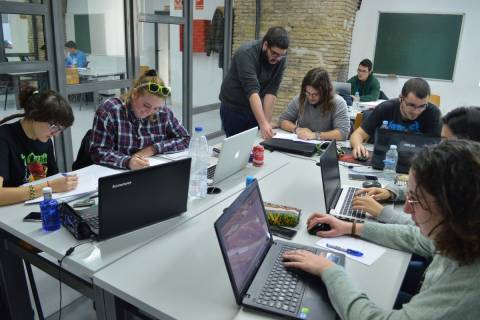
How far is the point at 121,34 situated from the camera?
3.86 m

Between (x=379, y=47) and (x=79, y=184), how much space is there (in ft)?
18.4

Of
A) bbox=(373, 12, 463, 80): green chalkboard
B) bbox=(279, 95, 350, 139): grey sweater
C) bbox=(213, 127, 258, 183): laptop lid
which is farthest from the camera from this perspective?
bbox=(373, 12, 463, 80): green chalkboard

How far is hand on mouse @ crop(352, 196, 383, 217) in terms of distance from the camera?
5.22ft

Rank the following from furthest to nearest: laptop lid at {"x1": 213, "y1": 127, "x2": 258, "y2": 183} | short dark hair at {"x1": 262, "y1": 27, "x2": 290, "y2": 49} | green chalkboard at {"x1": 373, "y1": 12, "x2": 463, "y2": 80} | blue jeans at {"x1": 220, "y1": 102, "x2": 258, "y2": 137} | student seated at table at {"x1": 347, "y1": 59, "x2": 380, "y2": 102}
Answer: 1. green chalkboard at {"x1": 373, "y1": 12, "x2": 463, "y2": 80}
2. student seated at table at {"x1": 347, "y1": 59, "x2": 380, "y2": 102}
3. blue jeans at {"x1": 220, "y1": 102, "x2": 258, "y2": 137}
4. short dark hair at {"x1": 262, "y1": 27, "x2": 290, "y2": 49}
5. laptop lid at {"x1": 213, "y1": 127, "x2": 258, "y2": 183}

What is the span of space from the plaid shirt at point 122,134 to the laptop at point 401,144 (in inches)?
48.7

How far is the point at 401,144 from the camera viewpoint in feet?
7.34

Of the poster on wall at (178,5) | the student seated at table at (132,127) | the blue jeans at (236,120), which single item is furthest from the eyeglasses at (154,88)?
the poster on wall at (178,5)

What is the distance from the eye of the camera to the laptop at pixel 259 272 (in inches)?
40.4

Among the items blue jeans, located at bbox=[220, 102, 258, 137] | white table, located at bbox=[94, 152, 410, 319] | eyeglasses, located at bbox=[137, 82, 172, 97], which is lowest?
white table, located at bbox=[94, 152, 410, 319]

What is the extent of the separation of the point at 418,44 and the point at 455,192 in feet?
18.8

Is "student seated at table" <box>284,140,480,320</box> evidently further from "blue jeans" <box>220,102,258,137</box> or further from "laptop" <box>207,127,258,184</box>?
"blue jeans" <box>220,102,258,137</box>

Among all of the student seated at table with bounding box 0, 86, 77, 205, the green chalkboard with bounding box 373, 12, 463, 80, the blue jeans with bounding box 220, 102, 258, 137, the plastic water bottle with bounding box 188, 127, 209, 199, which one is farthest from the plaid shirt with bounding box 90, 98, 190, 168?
the green chalkboard with bounding box 373, 12, 463, 80

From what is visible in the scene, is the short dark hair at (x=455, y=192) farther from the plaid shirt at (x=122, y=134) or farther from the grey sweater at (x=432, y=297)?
the plaid shirt at (x=122, y=134)

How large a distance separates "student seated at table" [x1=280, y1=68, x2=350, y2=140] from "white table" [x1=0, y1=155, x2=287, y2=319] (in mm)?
1294
